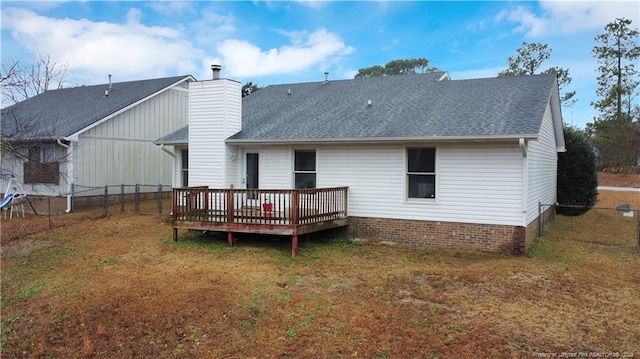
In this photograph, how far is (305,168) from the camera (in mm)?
12344

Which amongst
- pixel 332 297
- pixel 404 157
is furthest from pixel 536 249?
pixel 332 297

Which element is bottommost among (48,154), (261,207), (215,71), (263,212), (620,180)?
(263,212)

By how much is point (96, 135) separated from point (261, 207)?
32.3 ft

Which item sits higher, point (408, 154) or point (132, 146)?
point (132, 146)

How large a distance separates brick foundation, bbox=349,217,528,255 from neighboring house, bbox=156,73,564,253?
0.02 meters

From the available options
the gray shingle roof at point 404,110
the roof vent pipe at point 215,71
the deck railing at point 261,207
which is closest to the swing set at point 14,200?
the deck railing at point 261,207

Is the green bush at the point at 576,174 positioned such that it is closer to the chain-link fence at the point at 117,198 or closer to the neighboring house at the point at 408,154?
the neighboring house at the point at 408,154

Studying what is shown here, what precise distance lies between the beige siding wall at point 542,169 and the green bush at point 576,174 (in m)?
0.77

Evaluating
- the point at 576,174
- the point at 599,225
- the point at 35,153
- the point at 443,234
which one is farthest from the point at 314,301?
the point at 35,153

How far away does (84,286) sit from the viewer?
821 centimetres

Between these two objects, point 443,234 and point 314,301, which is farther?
point 443,234

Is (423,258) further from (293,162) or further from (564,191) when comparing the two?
(564,191)

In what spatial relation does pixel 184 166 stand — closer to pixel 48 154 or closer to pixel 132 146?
pixel 132 146

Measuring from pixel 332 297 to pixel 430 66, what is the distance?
154 ft
